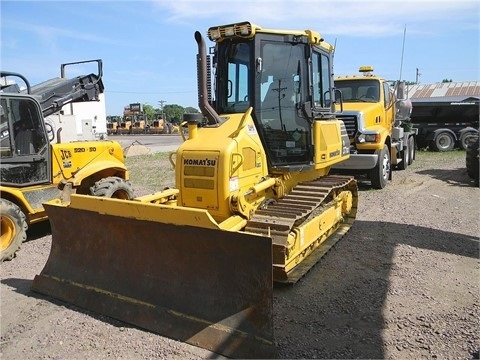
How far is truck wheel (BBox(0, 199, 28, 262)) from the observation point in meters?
5.38

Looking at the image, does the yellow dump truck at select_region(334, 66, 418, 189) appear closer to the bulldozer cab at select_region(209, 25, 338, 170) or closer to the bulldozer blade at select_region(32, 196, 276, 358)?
the bulldozer cab at select_region(209, 25, 338, 170)

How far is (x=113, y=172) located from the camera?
7.27m

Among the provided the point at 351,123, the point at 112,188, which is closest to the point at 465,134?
the point at 351,123

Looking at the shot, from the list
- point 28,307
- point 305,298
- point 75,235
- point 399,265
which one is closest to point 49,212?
point 75,235

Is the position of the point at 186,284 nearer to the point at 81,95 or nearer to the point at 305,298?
the point at 305,298

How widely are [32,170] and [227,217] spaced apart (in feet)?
11.3

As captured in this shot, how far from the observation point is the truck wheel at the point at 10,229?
538 centimetres

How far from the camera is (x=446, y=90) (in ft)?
92.4

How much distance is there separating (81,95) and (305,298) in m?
6.05

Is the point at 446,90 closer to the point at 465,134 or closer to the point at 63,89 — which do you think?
the point at 465,134

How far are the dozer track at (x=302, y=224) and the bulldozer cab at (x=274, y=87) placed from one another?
46 cm

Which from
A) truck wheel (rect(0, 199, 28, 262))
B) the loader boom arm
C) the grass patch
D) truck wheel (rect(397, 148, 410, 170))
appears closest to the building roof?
truck wheel (rect(397, 148, 410, 170))

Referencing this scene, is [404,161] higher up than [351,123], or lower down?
lower down

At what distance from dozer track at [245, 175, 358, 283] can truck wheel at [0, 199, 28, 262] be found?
321 centimetres
